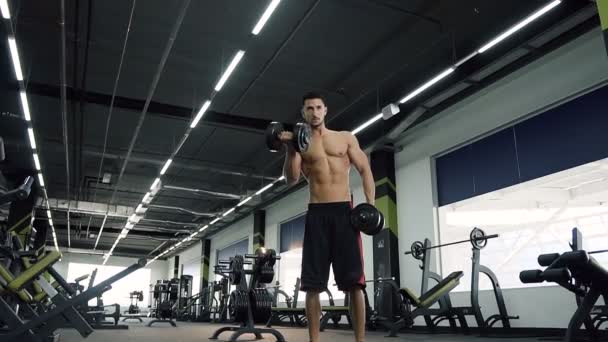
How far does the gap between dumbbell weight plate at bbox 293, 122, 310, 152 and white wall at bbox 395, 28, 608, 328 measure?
3.24 metres

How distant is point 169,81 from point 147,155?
2.69 m

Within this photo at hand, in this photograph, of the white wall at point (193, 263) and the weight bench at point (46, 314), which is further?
the white wall at point (193, 263)

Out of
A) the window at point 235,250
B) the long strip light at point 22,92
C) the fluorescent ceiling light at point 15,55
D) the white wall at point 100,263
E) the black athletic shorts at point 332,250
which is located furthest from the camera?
the white wall at point 100,263

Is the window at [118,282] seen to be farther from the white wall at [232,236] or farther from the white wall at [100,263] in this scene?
the white wall at [232,236]

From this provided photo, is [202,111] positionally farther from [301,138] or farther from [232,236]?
[232,236]

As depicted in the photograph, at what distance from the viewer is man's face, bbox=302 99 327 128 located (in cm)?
206

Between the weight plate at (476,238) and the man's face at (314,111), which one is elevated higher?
the man's face at (314,111)

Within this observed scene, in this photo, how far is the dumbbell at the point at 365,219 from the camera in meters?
1.87

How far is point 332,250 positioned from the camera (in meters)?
1.90

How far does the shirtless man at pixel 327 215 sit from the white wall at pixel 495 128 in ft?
9.65

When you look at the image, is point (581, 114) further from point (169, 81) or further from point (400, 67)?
point (169, 81)

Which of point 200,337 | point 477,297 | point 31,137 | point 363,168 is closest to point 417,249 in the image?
point 477,297

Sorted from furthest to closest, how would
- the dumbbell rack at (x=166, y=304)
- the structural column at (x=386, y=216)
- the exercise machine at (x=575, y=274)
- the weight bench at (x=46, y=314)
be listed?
the dumbbell rack at (x=166, y=304) → the structural column at (x=386, y=216) → the weight bench at (x=46, y=314) → the exercise machine at (x=575, y=274)

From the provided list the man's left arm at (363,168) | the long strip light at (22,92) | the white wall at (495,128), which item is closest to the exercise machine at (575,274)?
the man's left arm at (363,168)
